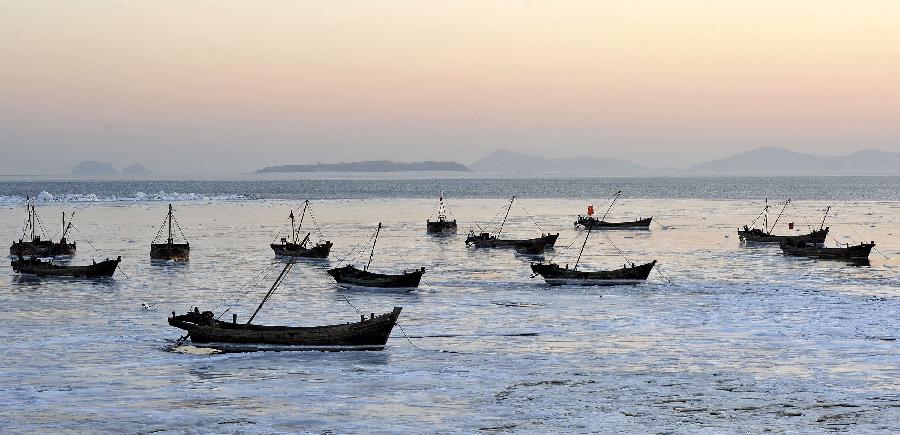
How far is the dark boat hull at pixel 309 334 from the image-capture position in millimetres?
32938

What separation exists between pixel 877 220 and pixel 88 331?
321 ft

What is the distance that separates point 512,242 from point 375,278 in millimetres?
27881

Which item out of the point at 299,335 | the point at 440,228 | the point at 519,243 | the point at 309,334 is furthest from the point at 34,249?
the point at 309,334

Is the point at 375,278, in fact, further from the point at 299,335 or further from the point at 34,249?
the point at 34,249

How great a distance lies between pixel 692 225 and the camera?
10969 cm

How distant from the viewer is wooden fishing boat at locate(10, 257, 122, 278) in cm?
5494

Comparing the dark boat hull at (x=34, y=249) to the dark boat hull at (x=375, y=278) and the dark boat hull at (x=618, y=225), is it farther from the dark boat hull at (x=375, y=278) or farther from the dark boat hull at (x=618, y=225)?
the dark boat hull at (x=618, y=225)

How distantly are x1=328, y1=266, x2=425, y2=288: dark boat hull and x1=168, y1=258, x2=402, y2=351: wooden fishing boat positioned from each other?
1599cm

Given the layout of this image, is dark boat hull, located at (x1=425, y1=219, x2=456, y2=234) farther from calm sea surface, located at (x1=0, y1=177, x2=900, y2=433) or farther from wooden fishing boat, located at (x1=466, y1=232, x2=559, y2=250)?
calm sea surface, located at (x1=0, y1=177, x2=900, y2=433)

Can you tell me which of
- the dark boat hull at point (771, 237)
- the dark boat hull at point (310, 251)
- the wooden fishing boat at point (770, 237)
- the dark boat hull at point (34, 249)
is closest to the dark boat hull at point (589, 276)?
the dark boat hull at point (310, 251)

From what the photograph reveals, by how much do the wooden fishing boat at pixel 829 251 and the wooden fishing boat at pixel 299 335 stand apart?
140 ft

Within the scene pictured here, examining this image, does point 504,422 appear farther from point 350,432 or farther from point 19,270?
point 19,270

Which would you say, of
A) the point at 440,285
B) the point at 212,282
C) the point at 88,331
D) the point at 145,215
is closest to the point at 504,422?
the point at 88,331

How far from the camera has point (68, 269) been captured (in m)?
55.9
